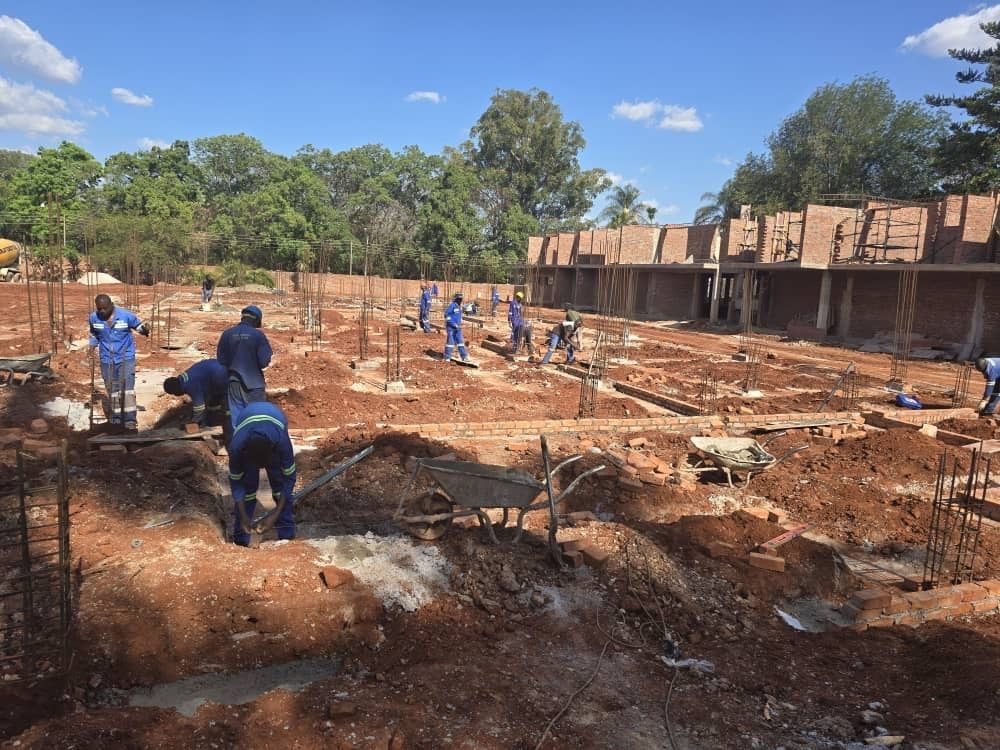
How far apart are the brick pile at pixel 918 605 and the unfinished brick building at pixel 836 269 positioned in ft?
49.1

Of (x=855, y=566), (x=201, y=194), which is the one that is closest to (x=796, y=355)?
(x=855, y=566)

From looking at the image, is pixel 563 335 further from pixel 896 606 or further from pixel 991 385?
pixel 896 606

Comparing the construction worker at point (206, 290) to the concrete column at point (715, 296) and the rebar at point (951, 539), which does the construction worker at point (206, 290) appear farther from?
the rebar at point (951, 539)

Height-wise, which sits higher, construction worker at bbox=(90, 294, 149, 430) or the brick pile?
construction worker at bbox=(90, 294, 149, 430)

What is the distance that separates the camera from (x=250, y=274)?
3416 cm

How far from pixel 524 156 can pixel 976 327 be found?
34.8 metres

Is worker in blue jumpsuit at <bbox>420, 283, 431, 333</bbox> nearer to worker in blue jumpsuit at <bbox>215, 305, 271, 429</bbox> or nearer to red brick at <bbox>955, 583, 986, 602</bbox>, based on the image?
worker in blue jumpsuit at <bbox>215, 305, 271, 429</bbox>

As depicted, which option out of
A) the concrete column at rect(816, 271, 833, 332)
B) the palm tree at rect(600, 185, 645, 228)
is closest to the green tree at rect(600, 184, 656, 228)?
the palm tree at rect(600, 185, 645, 228)

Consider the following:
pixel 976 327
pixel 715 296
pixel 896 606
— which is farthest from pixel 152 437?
pixel 715 296

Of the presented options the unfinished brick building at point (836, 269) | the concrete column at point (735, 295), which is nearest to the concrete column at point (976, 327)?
the unfinished brick building at point (836, 269)

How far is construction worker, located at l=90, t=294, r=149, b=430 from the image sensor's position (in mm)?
6922

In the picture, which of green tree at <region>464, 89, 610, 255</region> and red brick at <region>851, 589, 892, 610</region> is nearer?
red brick at <region>851, 589, 892, 610</region>

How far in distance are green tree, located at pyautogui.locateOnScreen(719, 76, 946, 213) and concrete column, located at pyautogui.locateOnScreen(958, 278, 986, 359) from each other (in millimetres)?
20398

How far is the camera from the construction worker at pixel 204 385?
6.09 meters
